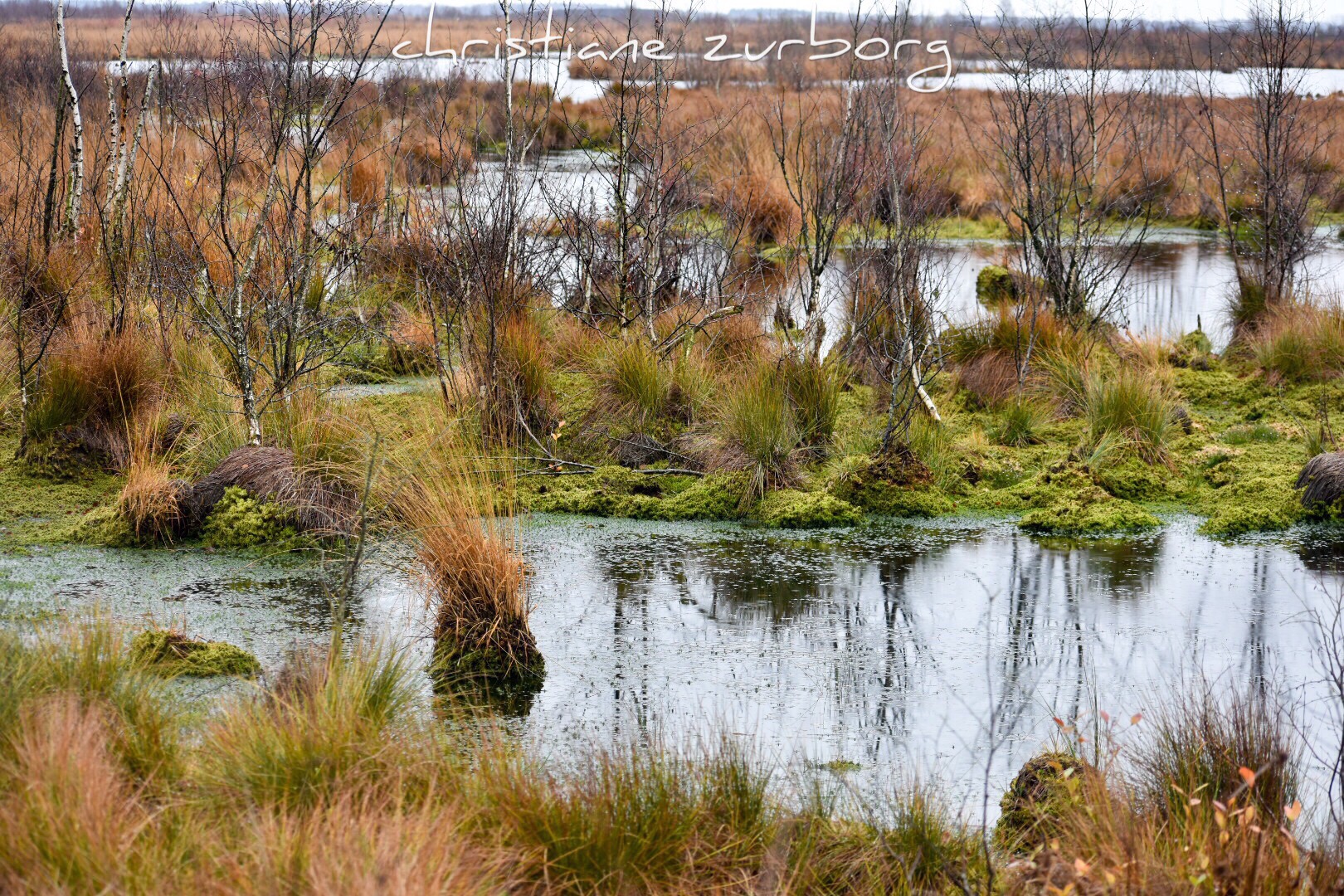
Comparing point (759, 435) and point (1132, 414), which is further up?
point (1132, 414)

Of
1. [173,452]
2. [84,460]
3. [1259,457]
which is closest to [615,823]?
[173,452]

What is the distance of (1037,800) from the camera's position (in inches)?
139

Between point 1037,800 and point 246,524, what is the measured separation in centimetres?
384

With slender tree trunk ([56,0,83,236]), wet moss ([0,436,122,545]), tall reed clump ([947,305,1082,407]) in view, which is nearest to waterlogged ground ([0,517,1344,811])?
wet moss ([0,436,122,545])

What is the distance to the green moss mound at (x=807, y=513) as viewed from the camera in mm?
6398

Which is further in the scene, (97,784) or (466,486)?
(466,486)

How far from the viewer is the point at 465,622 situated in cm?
466

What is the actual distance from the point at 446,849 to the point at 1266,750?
2182 mm

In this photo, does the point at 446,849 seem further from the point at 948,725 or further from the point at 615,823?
the point at 948,725

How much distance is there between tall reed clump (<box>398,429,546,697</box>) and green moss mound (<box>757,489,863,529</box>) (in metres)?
1.91

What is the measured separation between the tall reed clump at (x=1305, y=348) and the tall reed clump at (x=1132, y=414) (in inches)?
67.1

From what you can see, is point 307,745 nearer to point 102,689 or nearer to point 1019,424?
point 102,689

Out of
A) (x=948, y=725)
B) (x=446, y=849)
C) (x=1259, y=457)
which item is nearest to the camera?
(x=446, y=849)

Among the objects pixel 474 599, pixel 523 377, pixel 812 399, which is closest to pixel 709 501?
pixel 812 399
